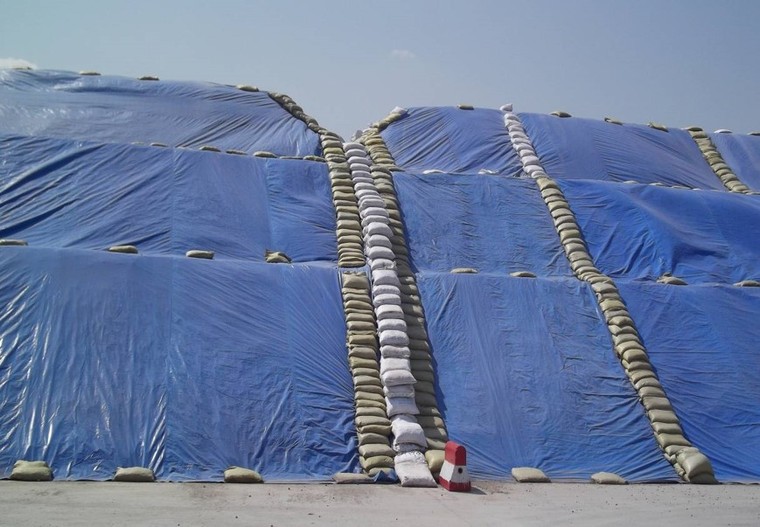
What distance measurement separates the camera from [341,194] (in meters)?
13.2

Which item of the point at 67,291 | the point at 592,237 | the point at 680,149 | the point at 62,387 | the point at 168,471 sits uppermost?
the point at 680,149

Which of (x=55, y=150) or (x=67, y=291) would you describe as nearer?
(x=67, y=291)

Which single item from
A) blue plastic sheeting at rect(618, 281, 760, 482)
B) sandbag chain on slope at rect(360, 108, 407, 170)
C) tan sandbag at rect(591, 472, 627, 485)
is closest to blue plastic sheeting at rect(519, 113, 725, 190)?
sandbag chain on slope at rect(360, 108, 407, 170)

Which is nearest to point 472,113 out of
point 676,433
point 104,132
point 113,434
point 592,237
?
point 592,237

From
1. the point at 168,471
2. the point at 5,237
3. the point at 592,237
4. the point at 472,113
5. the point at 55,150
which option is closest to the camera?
the point at 168,471

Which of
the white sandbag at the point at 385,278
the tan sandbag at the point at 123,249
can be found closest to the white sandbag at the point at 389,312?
the white sandbag at the point at 385,278

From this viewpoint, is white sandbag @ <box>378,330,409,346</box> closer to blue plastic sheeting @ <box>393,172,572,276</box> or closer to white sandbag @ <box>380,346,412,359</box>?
white sandbag @ <box>380,346,412,359</box>

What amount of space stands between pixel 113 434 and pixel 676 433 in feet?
22.5

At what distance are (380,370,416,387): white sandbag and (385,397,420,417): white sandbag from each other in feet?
0.63

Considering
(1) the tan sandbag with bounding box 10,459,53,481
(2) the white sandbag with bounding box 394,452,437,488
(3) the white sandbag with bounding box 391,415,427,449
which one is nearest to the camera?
(1) the tan sandbag with bounding box 10,459,53,481

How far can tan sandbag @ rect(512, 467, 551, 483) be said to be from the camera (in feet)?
31.9

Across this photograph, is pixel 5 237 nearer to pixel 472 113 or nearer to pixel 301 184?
pixel 301 184

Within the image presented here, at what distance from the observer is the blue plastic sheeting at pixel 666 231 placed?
13352mm

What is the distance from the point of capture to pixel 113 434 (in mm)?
9039
